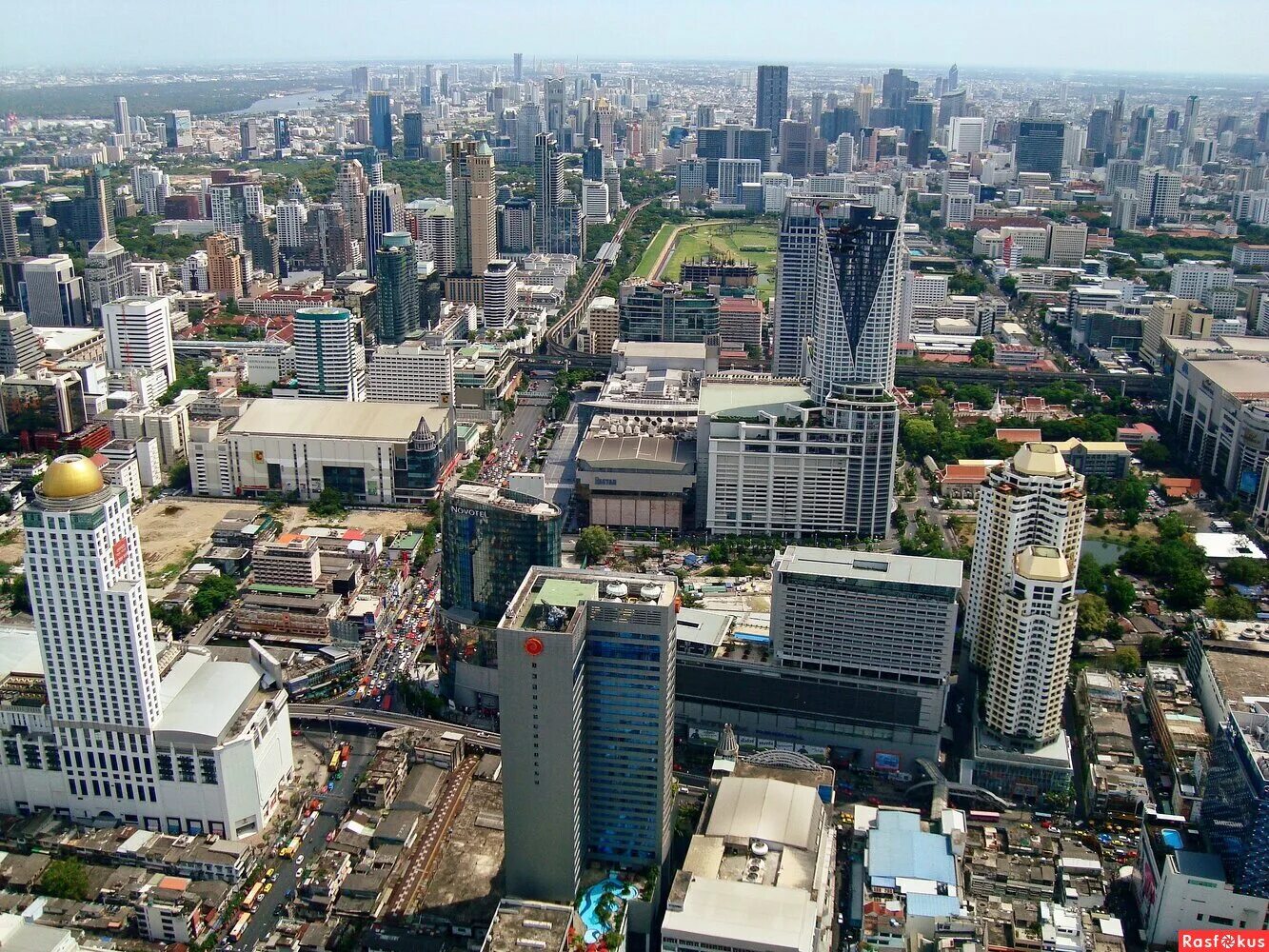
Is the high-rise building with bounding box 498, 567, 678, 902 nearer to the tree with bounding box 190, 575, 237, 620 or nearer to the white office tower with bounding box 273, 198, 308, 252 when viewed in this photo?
the tree with bounding box 190, 575, 237, 620

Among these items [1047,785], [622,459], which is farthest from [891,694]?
[622,459]

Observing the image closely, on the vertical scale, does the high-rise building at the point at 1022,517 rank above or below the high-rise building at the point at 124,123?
below

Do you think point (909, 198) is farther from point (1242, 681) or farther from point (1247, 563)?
point (1242, 681)

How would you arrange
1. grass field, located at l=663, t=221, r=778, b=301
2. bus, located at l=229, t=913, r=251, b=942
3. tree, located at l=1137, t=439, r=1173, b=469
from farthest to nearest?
1. grass field, located at l=663, t=221, r=778, b=301
2. tree, located at l=1137, t=439, r=1173, b=469
3. bus, located at l=229, t=913, r=251, b=942

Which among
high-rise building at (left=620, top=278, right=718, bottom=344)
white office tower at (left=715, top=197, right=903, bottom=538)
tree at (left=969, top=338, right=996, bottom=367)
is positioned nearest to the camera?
white office tower at (left=715, top=197, right=903, bottom=538)

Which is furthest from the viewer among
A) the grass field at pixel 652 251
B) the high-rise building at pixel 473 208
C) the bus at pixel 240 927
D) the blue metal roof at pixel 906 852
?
the grass field at pixel 652 251

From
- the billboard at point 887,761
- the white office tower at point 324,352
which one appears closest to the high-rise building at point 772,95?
the white office tower at point 324,352

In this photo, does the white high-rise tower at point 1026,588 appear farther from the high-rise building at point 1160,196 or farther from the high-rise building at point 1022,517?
the high-rise building at point 1160,196

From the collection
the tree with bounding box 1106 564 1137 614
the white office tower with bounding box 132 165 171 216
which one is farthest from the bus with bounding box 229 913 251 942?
the white office tower with bounding box 132 165 171 216
